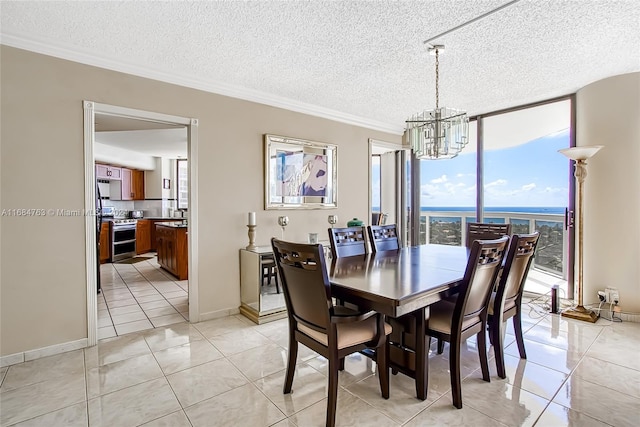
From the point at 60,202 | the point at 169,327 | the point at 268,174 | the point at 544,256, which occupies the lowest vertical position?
the point at 169,327

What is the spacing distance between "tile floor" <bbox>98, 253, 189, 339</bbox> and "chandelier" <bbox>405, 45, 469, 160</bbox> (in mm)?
3007

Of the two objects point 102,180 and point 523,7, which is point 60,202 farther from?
point 102,180

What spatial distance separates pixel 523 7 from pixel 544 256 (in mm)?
3519

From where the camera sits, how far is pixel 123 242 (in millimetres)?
6551

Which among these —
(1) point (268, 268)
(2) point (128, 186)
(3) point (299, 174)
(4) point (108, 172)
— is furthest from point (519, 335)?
(2) point (128, 186)

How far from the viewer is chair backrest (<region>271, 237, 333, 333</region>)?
1.59 m

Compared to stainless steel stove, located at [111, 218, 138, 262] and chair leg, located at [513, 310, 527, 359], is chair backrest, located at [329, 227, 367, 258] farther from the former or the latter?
stainless steel stove, located at [111, 218, 138, 262]

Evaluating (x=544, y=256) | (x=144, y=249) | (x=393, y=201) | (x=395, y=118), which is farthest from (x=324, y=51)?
(x=144, y=249)

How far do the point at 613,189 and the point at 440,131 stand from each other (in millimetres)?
2329

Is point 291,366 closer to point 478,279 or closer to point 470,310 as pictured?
point 470,310

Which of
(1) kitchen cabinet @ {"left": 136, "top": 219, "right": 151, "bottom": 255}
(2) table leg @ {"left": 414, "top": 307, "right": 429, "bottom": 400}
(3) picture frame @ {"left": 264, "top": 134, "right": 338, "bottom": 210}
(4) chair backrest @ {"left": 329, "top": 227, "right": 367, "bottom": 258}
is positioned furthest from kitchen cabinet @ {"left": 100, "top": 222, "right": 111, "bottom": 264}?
(2) table leg @ {"left": 414, "top": 307, "right": 429, "bottom": 400}

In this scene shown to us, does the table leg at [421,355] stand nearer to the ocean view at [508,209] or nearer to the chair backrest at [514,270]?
the chair backrest at [514,270]

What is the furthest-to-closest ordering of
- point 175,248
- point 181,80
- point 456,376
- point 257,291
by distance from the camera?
point 175,248, point 257,291, point 181,80, point 456,376

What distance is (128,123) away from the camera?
4340mm
